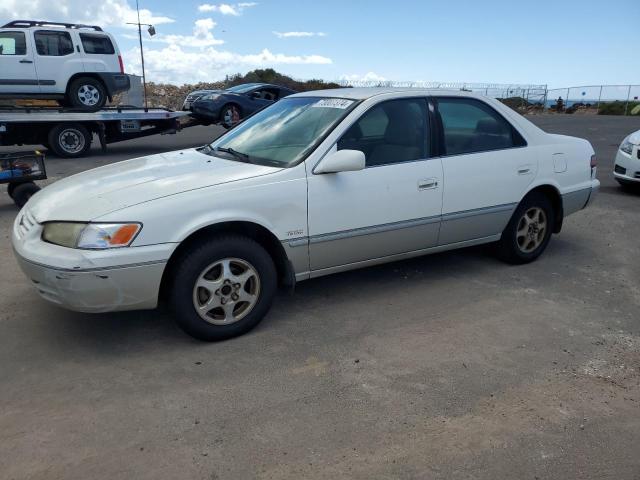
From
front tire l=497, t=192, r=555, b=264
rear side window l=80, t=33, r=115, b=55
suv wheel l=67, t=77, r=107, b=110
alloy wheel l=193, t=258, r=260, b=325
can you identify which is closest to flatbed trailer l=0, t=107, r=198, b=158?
suv wheel l=67, t=77, r=107, b=110

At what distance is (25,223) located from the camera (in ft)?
11.7

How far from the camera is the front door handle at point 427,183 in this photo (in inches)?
165

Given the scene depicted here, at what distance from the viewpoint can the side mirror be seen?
3691 millimetres

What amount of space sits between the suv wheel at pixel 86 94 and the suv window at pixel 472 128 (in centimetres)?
1025

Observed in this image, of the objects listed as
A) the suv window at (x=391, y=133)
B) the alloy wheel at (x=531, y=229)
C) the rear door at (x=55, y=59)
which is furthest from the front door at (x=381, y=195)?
the rear door at (x=55, y=59)

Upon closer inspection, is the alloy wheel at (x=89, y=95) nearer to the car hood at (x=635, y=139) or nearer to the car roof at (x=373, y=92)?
the car roof at (x=373, y=92)

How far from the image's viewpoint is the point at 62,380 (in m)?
3.11

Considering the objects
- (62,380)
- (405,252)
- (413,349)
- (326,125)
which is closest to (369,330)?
(413,349)

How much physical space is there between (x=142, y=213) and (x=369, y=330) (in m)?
1.66

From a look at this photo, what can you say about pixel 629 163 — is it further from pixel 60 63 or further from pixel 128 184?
pixel 60 63

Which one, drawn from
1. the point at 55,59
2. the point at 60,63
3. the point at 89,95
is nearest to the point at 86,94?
the point at 89,95

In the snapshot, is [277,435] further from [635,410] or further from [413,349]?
[635,410]

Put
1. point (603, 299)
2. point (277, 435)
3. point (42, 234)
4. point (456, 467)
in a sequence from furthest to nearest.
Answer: point (603, 299) < point (42, 234) < point (277, 435) < point (456, 467)

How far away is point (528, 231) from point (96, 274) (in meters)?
3.68
